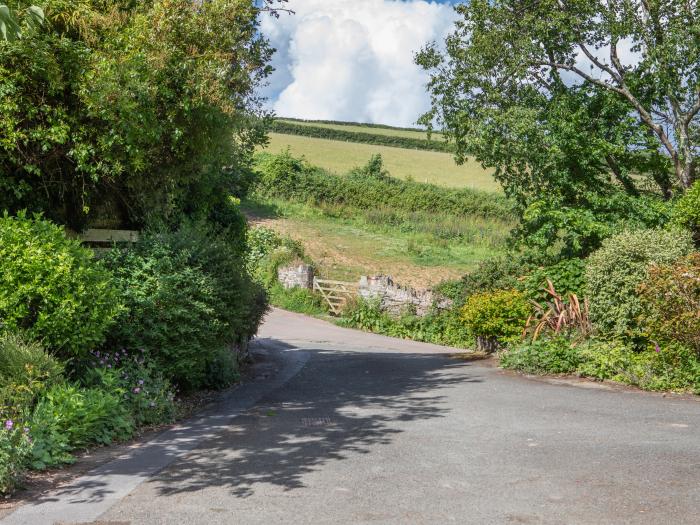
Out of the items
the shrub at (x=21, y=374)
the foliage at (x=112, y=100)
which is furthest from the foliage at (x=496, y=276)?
the shrub at (x=21, y=374)

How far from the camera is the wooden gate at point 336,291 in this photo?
27453 mm

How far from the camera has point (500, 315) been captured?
1498 centimetres

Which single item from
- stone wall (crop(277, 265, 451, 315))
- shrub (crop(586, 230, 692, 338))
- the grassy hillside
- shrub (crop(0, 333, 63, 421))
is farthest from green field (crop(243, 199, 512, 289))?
shrub (crop(0, 333, 63, 421))

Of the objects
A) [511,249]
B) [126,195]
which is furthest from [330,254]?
[126,195]

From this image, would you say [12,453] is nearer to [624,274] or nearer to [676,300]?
[676,300]

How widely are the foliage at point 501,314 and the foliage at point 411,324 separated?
4306 mm

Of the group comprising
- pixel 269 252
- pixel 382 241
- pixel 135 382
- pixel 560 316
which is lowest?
pixel 135 382

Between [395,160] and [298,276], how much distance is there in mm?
37399

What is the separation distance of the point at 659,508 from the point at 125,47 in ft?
25.5

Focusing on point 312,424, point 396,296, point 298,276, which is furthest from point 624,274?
point 298,276

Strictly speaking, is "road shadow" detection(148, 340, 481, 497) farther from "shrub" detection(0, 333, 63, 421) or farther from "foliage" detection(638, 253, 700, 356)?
"foliage" detection(638, 253, 700, 356)

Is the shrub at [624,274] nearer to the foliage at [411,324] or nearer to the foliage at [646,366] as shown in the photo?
the foliage at [646,366]

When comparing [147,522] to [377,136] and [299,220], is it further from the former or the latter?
[377,136]

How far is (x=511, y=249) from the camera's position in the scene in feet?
66.5
